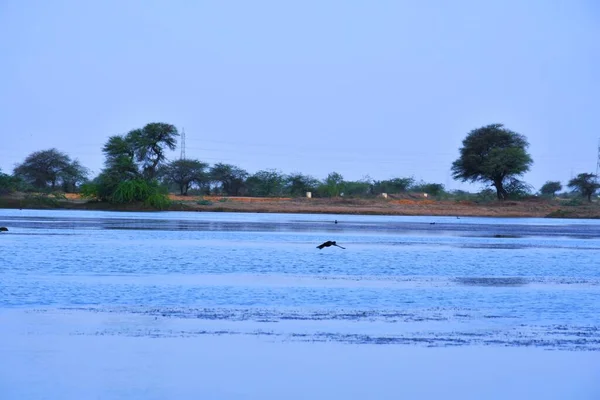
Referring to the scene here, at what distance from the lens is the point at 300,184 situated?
10725 cm

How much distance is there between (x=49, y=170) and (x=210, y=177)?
19.5 metres

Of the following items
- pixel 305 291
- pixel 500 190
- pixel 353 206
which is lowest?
pixel 305 291

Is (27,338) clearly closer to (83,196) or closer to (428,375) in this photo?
(428,375)

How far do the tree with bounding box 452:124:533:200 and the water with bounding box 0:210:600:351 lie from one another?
51.8 meters

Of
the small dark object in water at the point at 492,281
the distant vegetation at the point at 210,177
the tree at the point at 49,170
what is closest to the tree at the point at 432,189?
the distant vegetation at the point at 210,177

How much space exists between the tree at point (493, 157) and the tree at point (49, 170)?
150 ft

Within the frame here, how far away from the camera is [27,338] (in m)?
12.8

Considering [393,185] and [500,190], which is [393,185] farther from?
[500,190]

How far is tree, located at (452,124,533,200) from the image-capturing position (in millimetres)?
88062

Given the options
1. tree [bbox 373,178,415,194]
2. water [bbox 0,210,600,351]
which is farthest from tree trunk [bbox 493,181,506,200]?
water [bbox 0,210,600,351]

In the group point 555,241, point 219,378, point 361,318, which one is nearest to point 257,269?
point 361,318

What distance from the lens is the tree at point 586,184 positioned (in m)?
110

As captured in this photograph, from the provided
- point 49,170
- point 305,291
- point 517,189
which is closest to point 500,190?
point 517,189

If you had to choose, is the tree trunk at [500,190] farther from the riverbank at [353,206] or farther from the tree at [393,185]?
the tree at [393,185]
